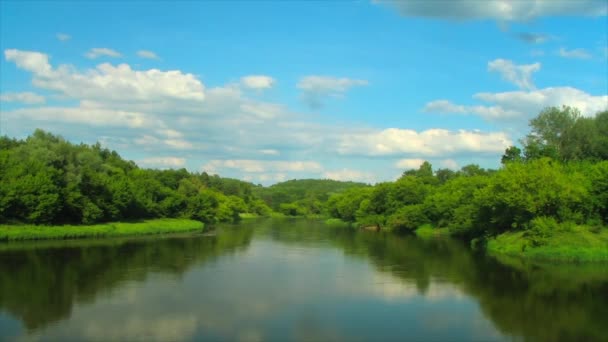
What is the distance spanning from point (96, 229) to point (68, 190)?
5.82 m

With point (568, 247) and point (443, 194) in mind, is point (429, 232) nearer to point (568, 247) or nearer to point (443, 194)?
point (443, 194)

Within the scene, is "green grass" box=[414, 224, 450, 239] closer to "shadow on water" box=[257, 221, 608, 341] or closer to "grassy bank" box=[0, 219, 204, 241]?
"shadow on water" box=[257, 221, 608, 341]

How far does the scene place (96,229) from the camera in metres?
59.7

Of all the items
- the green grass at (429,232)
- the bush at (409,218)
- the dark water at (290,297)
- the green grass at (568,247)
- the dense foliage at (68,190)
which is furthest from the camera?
the bush at (409,218)

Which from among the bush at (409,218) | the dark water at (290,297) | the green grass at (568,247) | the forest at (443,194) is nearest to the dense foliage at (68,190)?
the forest at (443,194)

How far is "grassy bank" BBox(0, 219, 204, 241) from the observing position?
50438 millimetres

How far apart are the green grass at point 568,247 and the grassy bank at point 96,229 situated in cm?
4328

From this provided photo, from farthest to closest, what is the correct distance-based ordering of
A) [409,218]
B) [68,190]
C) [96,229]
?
1. [409,218]
2. [96,229]
3. [68,190]

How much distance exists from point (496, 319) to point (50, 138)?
58540mm

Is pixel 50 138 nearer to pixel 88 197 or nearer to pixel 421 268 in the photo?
pixel 88 197

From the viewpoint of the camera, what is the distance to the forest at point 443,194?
4394 centimetres

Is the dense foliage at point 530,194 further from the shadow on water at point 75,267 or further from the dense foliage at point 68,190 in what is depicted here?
the dense foliage at point 68,190

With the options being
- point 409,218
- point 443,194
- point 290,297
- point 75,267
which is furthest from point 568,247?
point 409,218

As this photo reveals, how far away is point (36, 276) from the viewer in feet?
104
